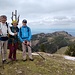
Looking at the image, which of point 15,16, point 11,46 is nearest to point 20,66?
point 11,46

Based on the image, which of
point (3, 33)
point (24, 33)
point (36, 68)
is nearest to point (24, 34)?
point (24, 33)

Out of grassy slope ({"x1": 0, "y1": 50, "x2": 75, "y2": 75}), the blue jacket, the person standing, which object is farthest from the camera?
the blue jacket

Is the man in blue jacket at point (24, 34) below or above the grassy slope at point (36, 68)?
above

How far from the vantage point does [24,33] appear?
1368 centimetres

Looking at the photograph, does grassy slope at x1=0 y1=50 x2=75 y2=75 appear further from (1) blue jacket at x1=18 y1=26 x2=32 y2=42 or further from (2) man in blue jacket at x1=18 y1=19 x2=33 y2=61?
(1) blue jacket at x1=18 y1=26 x2=32 y2=42

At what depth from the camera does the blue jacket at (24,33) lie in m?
13.6

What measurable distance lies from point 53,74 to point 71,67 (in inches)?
94.2

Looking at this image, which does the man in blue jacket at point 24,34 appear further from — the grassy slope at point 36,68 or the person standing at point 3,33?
the grassy slope at point 36,68

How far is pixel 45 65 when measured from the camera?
13.8 meters

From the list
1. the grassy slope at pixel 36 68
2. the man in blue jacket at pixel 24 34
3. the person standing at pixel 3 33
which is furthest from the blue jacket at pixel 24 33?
the grassy slope at pixel 36 68

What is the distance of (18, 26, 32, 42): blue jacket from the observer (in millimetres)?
13578

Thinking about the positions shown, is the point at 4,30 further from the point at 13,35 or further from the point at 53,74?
the point at 53,74

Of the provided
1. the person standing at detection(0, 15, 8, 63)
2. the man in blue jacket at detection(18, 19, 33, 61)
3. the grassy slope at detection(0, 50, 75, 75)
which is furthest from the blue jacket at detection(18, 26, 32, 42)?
the grassy slope at detection(0, 50, 75, 75)

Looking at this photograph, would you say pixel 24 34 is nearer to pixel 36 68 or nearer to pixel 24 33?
pixel 24 33
